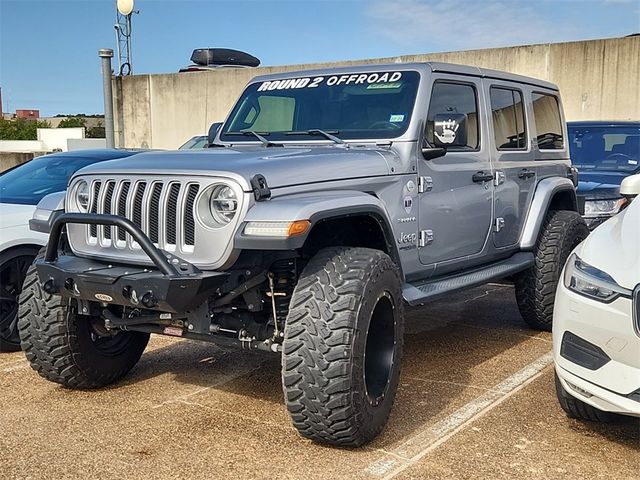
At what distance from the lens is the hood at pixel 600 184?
758 cm

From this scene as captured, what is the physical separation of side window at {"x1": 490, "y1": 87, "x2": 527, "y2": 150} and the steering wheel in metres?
1.27

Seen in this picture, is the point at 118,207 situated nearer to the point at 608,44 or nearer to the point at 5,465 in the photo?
the point at 5,465

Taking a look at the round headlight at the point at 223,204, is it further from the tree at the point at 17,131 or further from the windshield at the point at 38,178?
the tree at the point at 17,131

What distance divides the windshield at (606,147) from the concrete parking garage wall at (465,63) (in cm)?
406

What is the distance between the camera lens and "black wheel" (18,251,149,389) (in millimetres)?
4238

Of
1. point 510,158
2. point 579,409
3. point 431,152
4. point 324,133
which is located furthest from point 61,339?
point 510,158

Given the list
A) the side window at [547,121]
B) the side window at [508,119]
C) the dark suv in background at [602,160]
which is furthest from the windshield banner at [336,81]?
the dark suv in background at [602,160]

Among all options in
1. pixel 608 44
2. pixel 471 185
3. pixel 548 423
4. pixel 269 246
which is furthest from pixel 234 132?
pixel 608 44

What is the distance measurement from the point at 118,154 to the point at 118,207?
3.08 m

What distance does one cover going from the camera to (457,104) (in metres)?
5.20

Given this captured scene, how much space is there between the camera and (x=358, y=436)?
354 centimetres

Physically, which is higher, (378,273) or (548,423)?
(378,273)

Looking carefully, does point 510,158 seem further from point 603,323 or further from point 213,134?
point 603,323

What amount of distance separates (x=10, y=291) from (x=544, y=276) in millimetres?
4124
